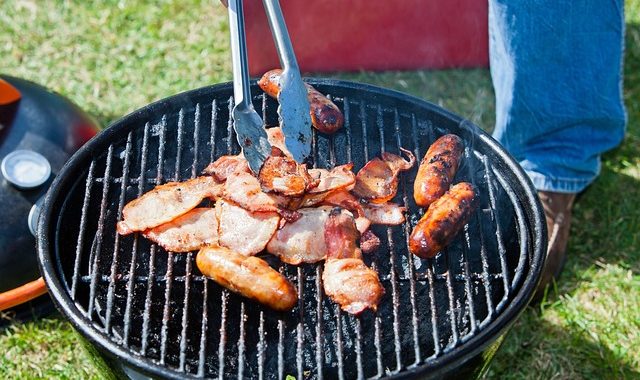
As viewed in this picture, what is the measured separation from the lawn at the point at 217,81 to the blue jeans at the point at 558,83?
17.9 inches

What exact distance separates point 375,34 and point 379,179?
91.6 inches

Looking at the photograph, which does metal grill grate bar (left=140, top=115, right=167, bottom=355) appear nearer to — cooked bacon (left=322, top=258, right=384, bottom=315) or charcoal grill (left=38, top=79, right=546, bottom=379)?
charcoal grill (left=38, top=79, right=546, bottom=379)

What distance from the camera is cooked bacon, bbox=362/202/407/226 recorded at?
239cm

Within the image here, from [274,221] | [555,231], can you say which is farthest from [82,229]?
[555,231]

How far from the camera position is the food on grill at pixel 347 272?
2133 mm

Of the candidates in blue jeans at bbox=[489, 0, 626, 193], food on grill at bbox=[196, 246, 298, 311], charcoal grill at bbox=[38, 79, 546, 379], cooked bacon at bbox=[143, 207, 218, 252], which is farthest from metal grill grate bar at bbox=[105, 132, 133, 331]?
blue jeans at bbox=[489, 0, 626, 193]

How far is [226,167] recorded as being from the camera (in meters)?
2.52

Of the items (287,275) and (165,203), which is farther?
(165,203)

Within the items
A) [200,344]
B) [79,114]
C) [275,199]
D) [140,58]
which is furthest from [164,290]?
[140,58]

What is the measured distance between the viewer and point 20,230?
324cm

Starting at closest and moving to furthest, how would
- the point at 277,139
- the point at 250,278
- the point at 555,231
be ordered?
the point at 250,278 → the point at 277,139 → the point at 555,231

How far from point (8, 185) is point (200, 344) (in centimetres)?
158

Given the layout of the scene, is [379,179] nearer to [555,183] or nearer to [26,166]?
[555,183]

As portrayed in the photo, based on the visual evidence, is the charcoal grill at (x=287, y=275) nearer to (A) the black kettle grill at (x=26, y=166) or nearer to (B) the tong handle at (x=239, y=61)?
(B) the tong handle at (x=239, y=61)
